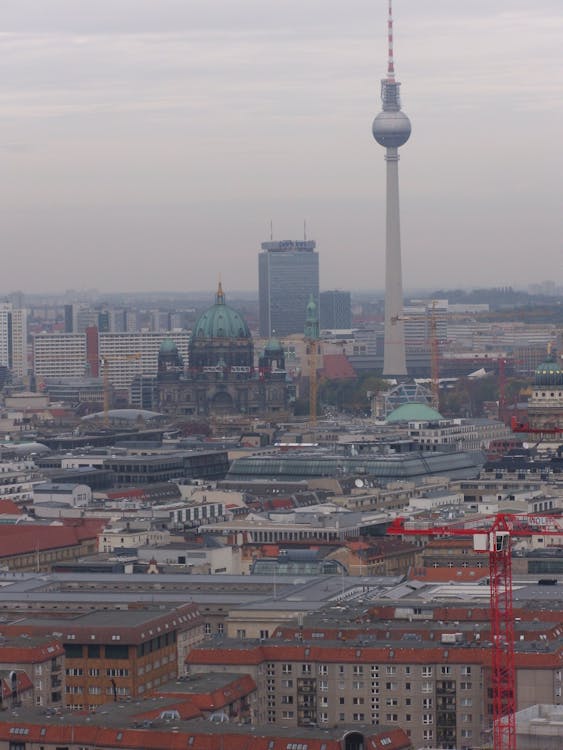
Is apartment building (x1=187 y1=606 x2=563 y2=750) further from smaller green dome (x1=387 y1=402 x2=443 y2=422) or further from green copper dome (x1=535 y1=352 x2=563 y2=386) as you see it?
smaller green dome (x1=387 y1=402 x2=443 y2=422)

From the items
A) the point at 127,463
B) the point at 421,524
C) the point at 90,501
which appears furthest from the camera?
the point at 127,463

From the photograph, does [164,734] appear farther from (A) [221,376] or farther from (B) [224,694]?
(A) [221,376]

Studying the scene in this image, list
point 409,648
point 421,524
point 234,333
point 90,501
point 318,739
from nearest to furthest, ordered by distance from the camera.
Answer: point 318,739
point 409,648
point 421,524
point 90,501
point 234,333

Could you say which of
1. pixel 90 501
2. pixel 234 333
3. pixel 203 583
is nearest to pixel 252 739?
pixel 203 583

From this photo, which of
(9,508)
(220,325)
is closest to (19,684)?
(9,508)

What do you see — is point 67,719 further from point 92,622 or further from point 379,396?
point 379,396

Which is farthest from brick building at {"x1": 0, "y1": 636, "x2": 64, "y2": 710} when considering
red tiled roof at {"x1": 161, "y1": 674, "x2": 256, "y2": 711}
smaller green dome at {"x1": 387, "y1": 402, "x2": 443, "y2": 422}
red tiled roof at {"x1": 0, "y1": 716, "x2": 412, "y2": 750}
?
smaller green dome at {"x1": 387, "y1": 402, "x2": 443, "y2": 422}
